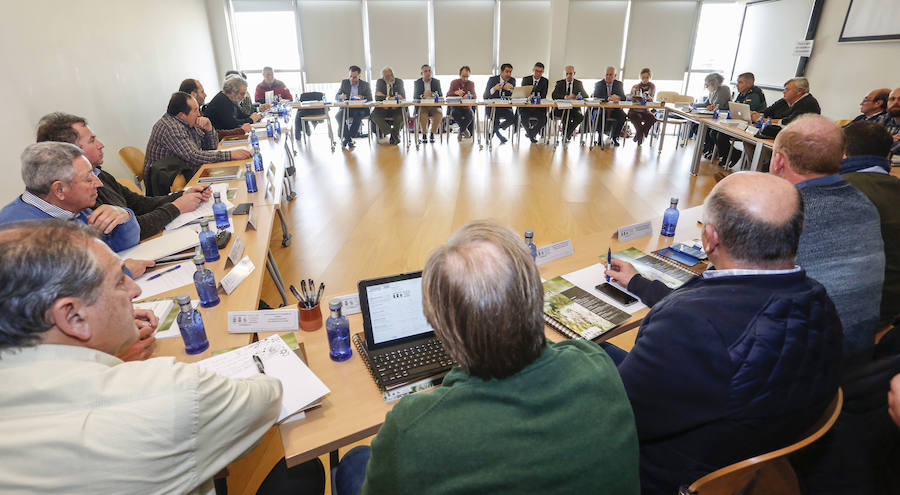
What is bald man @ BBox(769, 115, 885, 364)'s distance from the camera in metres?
1.50

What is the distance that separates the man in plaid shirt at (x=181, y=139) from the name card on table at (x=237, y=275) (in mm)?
2309

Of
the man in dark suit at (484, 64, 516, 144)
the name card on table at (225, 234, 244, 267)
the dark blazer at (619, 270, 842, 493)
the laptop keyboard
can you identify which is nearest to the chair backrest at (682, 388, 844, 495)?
the dark blazer at (619, 270, 842, 493)

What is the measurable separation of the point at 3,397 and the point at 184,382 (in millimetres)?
267

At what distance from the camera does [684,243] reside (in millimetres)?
2262

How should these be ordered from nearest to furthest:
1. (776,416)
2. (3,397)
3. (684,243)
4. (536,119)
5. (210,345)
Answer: (3,397) < (776,416) < (210,345) < (684,243) < (536,119)

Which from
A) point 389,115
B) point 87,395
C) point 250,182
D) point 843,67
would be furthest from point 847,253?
point 389,115

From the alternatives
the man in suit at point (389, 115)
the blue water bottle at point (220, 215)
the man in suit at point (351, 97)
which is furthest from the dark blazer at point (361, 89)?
the blue water bottle at point (220, 215)

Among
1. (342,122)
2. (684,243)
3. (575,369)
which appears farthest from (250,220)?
(342,122)

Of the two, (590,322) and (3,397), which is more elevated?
(3,397)

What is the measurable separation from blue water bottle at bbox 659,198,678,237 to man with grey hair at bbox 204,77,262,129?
5.28 meters

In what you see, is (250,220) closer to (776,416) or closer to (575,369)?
(575,369)

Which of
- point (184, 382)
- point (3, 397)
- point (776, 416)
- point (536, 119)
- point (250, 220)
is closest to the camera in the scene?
point (3, 397)

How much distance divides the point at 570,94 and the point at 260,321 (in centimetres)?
805

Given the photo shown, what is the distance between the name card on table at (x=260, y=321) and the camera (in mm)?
1521
